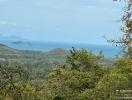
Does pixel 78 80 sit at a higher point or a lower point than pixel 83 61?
lower

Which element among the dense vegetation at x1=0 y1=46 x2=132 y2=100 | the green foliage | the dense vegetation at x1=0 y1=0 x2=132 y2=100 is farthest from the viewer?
the green foliage

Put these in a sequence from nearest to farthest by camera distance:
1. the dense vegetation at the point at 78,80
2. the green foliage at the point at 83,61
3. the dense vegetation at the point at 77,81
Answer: the dense vegetation at the point at 77,81 < the dense vegetation at the point at 78,80 < the green foliage at the point at 83,61

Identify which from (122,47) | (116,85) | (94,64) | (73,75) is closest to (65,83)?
(73,75)

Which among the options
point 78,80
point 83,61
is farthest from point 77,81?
point 83,61

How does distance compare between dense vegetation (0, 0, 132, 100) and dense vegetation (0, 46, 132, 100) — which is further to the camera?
dense vegetation (0, 46, 132, 100)

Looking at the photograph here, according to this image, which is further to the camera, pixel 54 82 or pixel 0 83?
pixel 54 82

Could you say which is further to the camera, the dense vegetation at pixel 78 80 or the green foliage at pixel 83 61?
the green foliage at pixel 83 61

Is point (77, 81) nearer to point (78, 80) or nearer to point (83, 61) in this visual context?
point (78, 80)

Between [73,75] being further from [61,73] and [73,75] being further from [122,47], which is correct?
[122,47]

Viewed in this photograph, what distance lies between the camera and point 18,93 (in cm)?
1995

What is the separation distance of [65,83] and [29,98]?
1331cm

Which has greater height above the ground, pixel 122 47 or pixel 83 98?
pixel 122 47

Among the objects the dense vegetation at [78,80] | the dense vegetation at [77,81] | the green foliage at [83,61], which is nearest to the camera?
the dense vegetation at [77,81]

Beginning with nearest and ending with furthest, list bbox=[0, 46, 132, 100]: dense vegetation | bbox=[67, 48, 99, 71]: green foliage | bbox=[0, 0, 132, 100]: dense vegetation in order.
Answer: bbox=[0, 0, 132, 100]: dense vegetation → bbox=[0, 46, 132, 100]: dense vegetation → bbox=[67, 48, 99, 71]: green foliage
